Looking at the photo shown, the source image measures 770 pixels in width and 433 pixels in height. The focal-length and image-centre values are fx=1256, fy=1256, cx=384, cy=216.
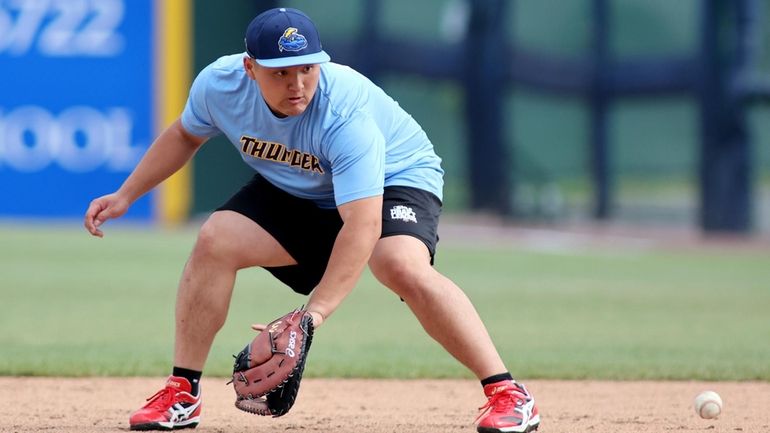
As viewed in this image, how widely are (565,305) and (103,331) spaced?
3387 millimetres

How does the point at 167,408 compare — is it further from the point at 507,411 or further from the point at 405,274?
the point at 507,411

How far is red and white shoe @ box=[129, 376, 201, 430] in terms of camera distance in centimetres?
417

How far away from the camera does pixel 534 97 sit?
17.8 metres

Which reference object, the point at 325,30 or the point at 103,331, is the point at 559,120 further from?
the point at 103,331

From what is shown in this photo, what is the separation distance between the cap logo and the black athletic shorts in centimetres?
67

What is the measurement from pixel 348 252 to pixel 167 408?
3.13 feet

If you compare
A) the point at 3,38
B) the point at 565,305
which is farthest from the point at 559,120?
the point at 565,305

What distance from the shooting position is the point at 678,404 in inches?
199

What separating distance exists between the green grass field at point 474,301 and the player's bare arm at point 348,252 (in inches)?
89.6

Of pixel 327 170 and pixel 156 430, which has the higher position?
pixel 327 170

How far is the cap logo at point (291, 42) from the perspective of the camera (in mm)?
3621

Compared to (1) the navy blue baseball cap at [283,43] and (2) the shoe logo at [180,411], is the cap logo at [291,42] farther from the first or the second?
(2) the shoe logo at [180,411]

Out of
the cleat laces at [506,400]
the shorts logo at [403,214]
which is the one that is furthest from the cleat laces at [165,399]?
the cleat laces at [506,400]

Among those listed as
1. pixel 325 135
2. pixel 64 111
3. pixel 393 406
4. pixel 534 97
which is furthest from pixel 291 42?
pixel 534 97
